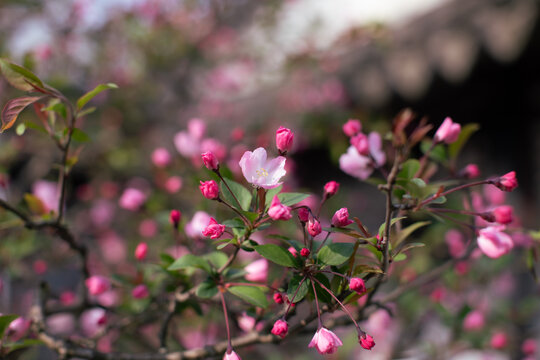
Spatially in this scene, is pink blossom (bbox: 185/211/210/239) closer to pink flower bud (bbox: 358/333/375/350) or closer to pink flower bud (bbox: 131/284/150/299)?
pink flower bud (bbox: 131/284/150/299)

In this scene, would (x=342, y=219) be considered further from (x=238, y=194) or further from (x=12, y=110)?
(x=12, y=110)

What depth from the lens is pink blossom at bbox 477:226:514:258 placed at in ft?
2.14

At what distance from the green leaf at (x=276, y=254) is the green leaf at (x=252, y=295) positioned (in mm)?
80

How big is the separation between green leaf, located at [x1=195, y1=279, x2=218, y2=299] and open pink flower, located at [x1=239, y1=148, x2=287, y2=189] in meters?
0.20

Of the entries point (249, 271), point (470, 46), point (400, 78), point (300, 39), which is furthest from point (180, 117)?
point (249, 271)

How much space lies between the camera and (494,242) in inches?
25.9

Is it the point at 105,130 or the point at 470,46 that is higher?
the point at 470,46

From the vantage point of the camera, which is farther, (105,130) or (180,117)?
(180,117)

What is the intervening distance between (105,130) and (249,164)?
2495mm

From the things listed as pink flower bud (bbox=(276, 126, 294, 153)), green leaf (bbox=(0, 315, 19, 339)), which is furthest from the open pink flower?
green leaf (bbox=(0, 315, 19, 339))

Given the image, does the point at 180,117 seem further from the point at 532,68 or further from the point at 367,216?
the point at 532,68

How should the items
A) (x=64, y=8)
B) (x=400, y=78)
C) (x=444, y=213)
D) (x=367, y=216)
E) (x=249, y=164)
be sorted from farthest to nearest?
(x=64, y=8), (x=367, y=216), (x=400, y=78), (x=444, y=213), (x=249, y=164)

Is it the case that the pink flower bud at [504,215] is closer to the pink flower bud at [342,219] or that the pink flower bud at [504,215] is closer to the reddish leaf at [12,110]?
the pink flower bud at [342,219]

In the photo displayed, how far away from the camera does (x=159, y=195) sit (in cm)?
204
